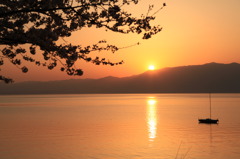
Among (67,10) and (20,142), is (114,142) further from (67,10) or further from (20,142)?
(67,10)

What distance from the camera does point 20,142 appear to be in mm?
55750

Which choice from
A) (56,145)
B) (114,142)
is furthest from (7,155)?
(114,142)

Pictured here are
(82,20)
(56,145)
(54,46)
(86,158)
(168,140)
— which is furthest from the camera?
(168,140)

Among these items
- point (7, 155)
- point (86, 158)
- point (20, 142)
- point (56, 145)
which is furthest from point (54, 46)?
point (20, 142)

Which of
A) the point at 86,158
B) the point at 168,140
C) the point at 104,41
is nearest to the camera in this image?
the point at 104,41

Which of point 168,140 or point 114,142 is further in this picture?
point 168,140

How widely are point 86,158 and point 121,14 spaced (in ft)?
108

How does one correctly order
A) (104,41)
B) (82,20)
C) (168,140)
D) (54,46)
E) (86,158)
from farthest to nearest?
(168,140), (86,158), (104,41), (82,20), (54,46)

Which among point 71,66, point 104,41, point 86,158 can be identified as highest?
point 104,41

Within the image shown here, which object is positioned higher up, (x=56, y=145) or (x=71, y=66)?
(x=71, y=66)

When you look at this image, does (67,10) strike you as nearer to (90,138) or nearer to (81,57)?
(81,57)

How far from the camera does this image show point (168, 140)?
197 feet

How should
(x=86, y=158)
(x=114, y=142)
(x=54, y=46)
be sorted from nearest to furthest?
(x=54, y=46) → (x=86, y=158) → (x=114, y=142)

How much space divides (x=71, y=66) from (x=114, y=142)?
4414 cm
